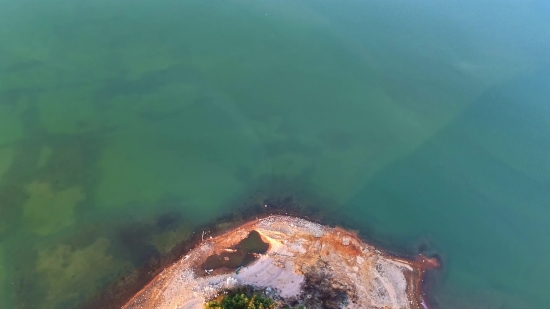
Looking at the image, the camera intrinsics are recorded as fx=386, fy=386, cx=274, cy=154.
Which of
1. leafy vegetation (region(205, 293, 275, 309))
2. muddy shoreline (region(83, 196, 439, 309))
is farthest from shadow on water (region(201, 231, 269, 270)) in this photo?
leafy vegetation (region(205, 293, 275, 309))

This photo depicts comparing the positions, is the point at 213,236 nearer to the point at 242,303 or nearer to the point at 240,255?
the point at 240,255

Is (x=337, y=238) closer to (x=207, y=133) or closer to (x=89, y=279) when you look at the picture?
(x=207, y=133)

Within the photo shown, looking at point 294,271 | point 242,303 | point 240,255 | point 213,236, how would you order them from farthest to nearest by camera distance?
point 213,236 → point 240,255 → point 294,271 → point 242,303

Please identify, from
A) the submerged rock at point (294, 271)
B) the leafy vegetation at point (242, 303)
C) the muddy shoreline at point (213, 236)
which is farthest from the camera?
the muddy shoreline at point (213, 236)

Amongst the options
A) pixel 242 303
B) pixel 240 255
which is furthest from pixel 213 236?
pixel 242 303

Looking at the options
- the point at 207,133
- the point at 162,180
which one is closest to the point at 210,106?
the point at 207,133

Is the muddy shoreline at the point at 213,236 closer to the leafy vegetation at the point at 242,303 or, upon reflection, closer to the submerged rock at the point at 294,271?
the submerged rock at the point at 294,271

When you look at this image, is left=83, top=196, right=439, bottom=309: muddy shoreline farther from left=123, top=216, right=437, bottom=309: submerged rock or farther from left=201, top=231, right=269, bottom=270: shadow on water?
left=201, top=231, right=269, bottom=270: shadow on water

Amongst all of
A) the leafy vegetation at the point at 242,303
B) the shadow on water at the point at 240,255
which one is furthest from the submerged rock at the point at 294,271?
Result: the leafy vegetation at the point at 242,303
